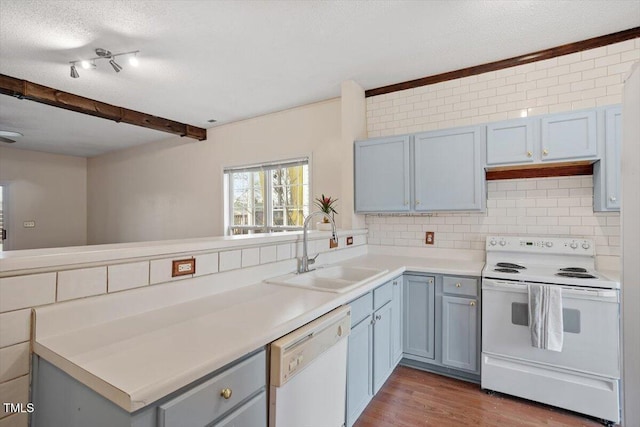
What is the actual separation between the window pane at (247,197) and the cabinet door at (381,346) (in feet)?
8.59

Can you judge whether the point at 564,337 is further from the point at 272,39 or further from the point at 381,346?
the point at 272,39

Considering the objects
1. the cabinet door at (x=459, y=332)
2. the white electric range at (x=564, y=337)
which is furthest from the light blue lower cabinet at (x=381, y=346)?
the white electric range at (x=564, y=337)

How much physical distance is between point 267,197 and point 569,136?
328 cm

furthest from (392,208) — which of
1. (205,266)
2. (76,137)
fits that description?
(76,137)

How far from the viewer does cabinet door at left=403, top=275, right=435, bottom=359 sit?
2459mm

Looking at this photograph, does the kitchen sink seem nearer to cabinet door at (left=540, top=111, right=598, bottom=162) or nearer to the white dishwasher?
the white dishwasher

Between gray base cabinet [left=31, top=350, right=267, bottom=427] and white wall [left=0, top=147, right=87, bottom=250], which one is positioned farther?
white wall [left=0, top=147, right=87, bottom=250]

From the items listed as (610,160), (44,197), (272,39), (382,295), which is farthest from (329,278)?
(44,197)

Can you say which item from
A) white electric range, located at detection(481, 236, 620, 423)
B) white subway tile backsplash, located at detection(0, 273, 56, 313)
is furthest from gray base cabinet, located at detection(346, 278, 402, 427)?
white subway tile backsplash, located at detection(0, 273, 56, 313)

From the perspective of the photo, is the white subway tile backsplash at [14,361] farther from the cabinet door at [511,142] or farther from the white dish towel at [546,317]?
the cabinet door at [511,142]

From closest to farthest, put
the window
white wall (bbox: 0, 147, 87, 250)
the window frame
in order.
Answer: the window frame
the window
white wall (bbox: 0, 147, 87, 250)

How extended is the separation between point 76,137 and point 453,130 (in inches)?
234

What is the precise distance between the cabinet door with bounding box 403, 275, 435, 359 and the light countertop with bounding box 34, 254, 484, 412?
1.14 metres

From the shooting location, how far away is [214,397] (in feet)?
2.93
